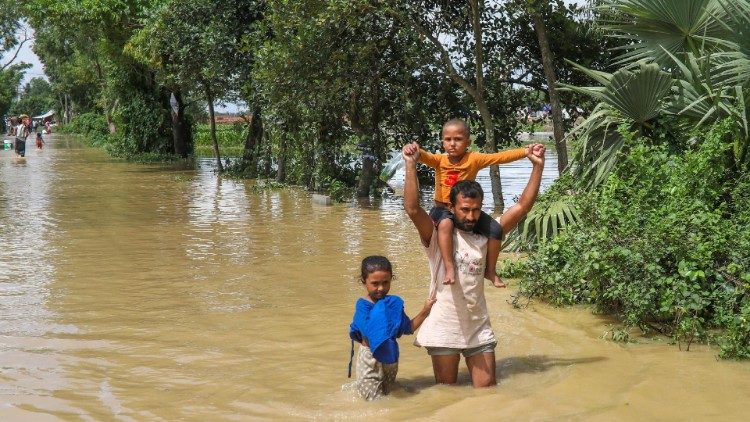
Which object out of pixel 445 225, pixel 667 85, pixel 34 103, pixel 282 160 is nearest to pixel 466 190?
pixel 445 225

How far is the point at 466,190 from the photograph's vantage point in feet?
17.4

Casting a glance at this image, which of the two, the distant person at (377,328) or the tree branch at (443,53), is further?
the tree branch at (443,53)

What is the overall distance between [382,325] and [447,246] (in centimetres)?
59

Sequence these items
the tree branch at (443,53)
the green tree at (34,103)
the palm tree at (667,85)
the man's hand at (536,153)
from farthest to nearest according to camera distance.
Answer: the green tree at (34,103), the tree branch at (443,53), the palm tree at (667,85), the man's hand at (536,153)

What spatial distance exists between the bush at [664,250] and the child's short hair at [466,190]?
5.52 feet

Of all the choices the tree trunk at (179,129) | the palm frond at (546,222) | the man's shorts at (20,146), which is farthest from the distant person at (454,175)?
the man's shorts at (20,146)

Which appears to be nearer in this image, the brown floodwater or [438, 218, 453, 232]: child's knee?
the brown floodwater

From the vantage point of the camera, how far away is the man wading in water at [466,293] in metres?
5.32

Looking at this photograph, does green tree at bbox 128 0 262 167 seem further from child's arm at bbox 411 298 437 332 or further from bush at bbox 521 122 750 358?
child's arm at bbox 411 298 437 332

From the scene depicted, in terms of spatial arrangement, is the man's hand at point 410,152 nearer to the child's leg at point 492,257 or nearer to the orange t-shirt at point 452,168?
the orange t-shirt at point 452,168

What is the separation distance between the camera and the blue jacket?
513cm

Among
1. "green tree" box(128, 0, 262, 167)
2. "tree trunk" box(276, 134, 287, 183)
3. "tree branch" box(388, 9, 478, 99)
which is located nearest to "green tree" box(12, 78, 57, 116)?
"green tree" box(128, 0, 262, 167)

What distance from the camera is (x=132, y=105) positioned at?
34.4m

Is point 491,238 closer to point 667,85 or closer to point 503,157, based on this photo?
point 503,157
